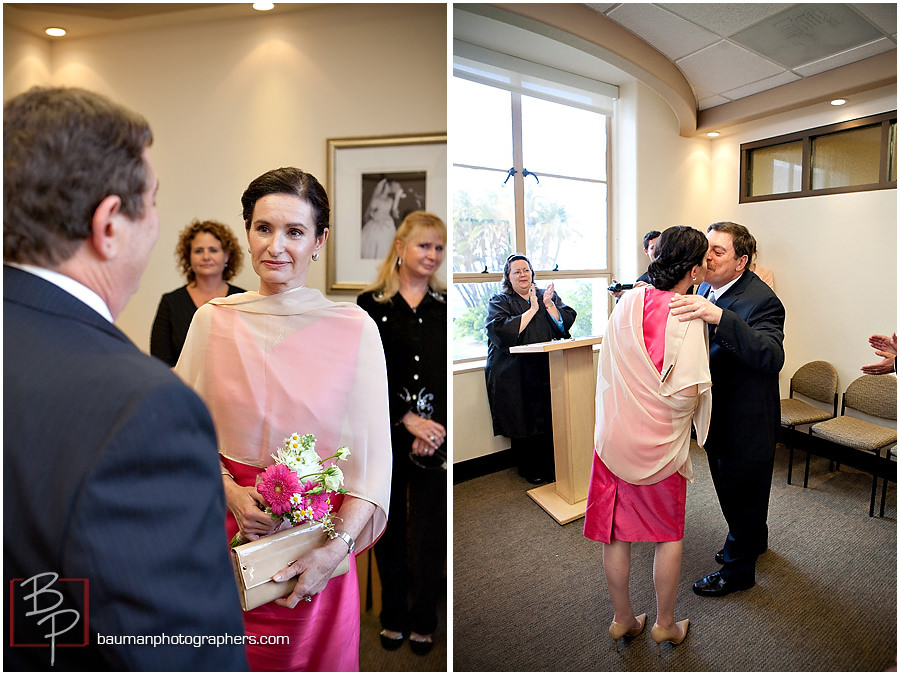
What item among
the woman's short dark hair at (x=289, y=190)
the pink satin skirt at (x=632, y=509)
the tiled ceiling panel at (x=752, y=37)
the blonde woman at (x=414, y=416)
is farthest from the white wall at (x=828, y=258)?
the woman's short dark hair at (x=289, y=190)

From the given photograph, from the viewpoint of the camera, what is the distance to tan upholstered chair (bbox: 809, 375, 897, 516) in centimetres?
145

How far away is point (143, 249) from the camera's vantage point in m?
0.93

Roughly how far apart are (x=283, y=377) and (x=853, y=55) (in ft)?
5.37

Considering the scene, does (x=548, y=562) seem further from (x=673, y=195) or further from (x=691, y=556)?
(x=673, y=195)

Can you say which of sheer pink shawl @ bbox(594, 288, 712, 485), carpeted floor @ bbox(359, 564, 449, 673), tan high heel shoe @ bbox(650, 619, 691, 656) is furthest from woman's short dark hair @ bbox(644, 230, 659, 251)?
carpeted floor @ bbox(359, 564, 449, 673)

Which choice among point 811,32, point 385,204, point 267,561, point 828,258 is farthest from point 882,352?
point 267,561

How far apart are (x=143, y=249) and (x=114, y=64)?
652mm

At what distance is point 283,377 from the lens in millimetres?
1227

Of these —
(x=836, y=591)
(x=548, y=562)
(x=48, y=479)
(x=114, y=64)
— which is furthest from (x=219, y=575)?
(x=836, y=591)

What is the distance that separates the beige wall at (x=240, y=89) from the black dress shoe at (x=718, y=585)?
1.27 meters

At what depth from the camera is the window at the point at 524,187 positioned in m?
1.43

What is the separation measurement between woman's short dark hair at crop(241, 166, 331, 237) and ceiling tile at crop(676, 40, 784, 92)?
1064 millimetres

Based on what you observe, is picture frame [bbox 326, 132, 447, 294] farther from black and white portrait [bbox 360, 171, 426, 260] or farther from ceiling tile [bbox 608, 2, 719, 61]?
ceiling tile [bbox 608, 2, 719, 61]

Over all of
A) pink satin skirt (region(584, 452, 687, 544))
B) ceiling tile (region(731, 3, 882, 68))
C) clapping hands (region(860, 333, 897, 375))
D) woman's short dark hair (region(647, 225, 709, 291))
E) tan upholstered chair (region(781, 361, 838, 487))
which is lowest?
pink satin skirt (region(584, 452, 687, 544))
